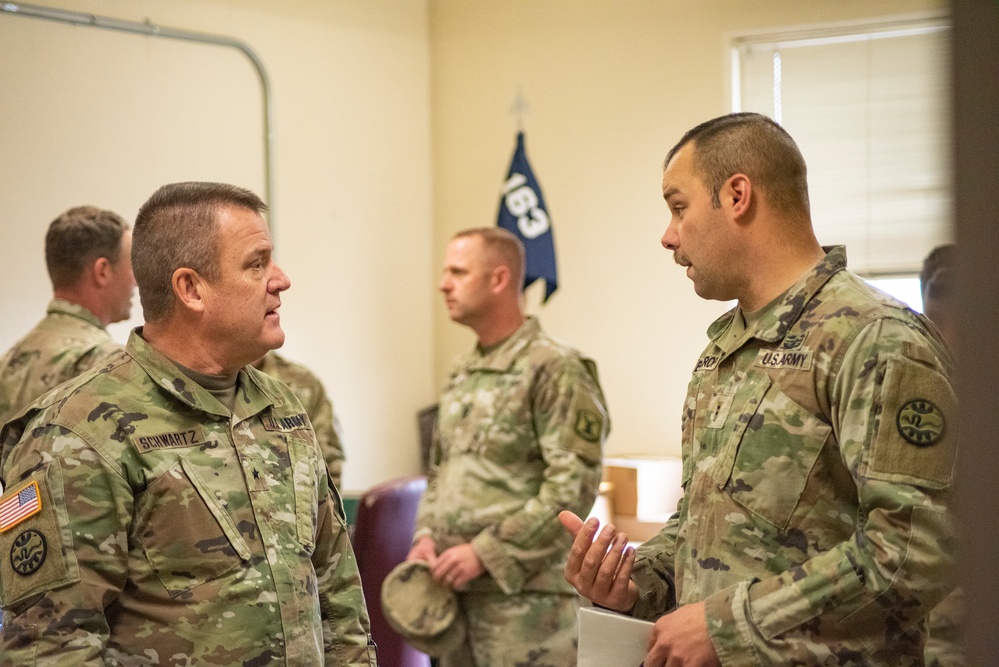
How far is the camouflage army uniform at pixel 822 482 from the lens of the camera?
140 cm

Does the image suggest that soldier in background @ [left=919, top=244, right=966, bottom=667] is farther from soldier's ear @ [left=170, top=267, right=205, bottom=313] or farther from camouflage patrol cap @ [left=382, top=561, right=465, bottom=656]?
camouflage patrol cap @ [left=382, top=561, right=465, bottom=656]

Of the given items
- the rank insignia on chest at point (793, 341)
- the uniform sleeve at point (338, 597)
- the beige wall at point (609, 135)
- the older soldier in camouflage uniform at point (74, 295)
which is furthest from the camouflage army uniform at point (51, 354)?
the beige wall at point (609, 135)

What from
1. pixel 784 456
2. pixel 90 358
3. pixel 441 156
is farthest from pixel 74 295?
pixel 441 156

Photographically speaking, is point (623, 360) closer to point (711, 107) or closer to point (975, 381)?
point (711, 107)

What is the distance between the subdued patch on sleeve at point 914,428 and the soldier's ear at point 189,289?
1.10 meters

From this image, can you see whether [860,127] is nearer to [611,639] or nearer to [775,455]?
[775,455]

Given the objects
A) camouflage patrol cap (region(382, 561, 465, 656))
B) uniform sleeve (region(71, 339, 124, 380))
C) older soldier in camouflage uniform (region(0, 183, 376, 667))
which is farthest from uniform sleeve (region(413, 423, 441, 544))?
older soldier in camouflage uniform (region(0, 183, 376, 667))

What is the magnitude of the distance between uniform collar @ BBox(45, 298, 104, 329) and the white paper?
6.19 feet

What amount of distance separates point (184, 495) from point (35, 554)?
227mm

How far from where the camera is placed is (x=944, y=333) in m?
1.05

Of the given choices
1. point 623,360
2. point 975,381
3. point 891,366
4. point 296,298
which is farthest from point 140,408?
point 623,360

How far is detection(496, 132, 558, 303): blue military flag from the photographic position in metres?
5.20

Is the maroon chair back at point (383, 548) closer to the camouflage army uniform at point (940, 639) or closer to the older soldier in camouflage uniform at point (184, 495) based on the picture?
the older soldier in camouflage uniform at point (184, 495)

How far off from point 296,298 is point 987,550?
14.4ft
